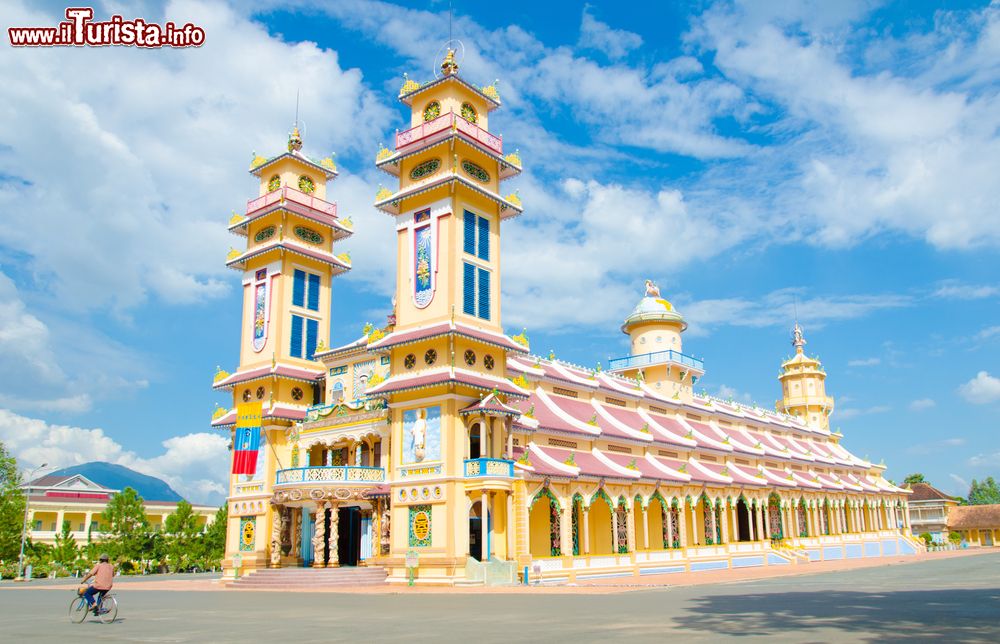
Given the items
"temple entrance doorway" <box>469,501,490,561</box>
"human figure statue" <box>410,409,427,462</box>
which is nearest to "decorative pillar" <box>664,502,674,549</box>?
"temple entrance doorway" <box>469,501,490,561</box>

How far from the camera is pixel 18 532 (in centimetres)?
5509

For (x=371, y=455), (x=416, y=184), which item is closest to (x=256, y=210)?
(x=416, y=184)

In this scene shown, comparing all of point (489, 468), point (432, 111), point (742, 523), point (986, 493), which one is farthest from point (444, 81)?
point (986, 493)

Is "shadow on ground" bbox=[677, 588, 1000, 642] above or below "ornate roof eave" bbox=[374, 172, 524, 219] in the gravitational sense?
below

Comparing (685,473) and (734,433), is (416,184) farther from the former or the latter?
(734,433)

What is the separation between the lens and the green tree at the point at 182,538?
58062 mm

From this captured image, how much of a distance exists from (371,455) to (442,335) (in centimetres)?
923

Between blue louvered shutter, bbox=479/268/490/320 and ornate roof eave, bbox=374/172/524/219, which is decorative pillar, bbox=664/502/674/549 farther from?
ornate roof eave, bbox=374/172/524/219

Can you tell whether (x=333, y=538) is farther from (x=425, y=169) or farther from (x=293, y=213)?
(x=293, y=213)

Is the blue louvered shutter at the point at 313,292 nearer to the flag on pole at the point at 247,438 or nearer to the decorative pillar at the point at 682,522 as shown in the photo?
the flag on pole at the point at 247,438

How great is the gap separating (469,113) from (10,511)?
41.6 meters

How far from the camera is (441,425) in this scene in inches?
1323

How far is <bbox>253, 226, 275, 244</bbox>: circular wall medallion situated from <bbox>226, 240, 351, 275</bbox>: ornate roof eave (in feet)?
3.41

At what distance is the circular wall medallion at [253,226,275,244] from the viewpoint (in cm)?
4538
